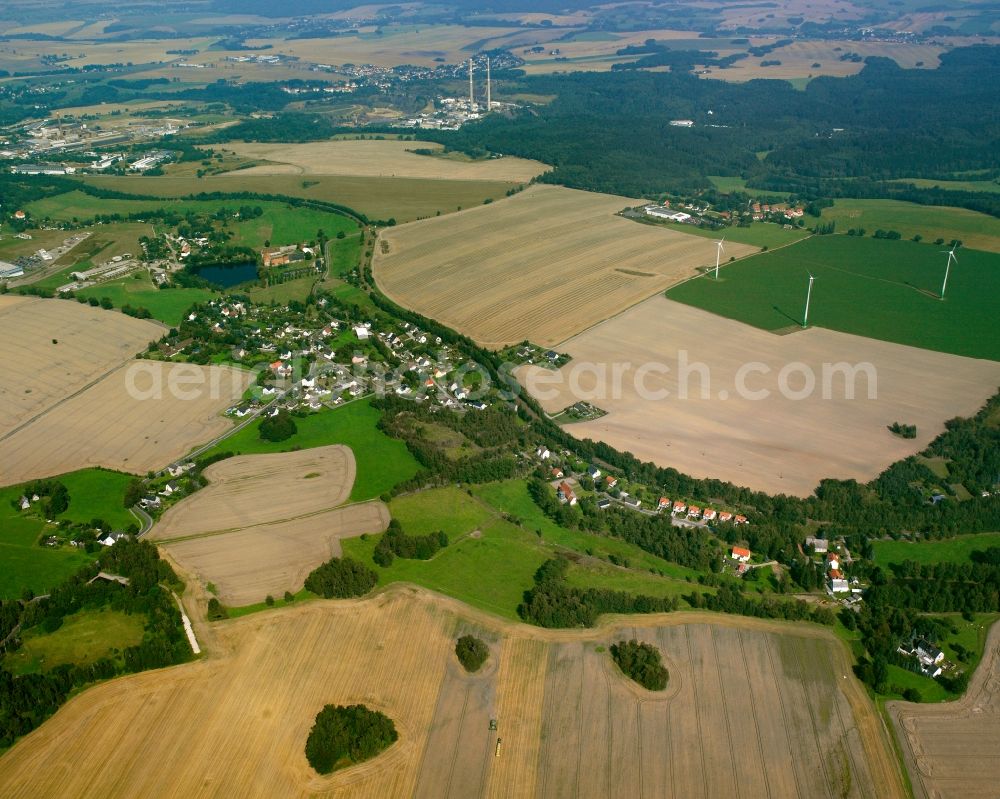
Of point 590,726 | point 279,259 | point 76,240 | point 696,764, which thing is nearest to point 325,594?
point 590,726

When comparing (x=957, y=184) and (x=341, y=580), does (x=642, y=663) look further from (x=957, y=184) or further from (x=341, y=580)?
(x=957, y=184)

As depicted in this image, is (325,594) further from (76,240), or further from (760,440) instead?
(76,240)

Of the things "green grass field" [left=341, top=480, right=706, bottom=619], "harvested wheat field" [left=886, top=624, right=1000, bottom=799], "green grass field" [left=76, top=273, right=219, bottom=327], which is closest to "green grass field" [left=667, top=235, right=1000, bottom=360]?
"green grass field" [left=341, top=480, right=706, bottom=619]

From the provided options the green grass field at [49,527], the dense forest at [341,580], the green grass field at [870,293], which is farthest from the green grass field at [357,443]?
the green grass field at [870,293]

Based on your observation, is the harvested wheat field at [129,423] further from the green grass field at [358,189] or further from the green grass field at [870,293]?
the green grass field at [358,189]

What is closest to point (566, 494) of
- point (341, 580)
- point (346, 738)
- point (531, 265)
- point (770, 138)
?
point (341, 580)

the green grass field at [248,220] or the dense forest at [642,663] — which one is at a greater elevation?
the green grass field at [248,220]

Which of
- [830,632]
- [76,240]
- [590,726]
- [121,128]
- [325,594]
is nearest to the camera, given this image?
[590,726]
